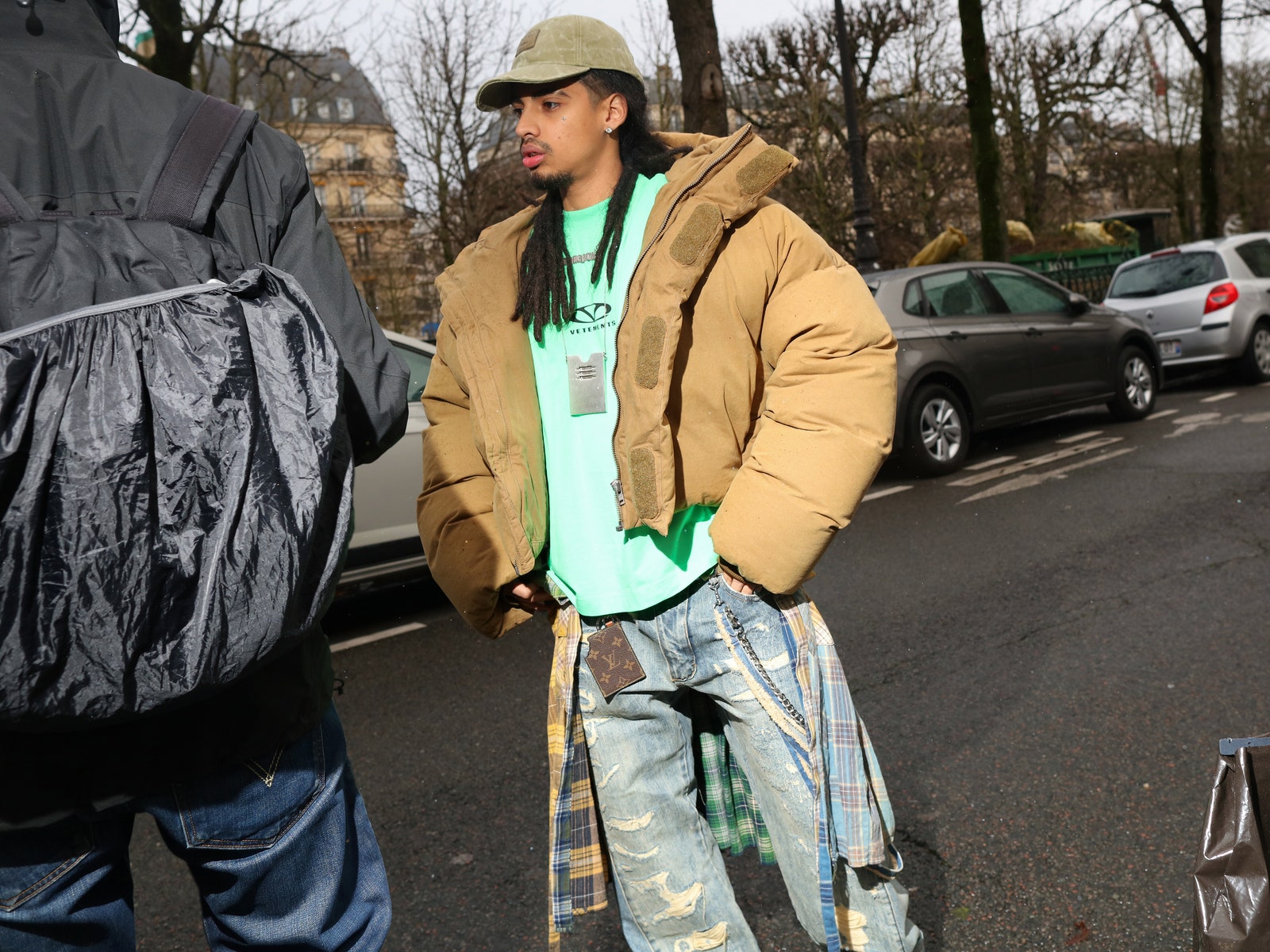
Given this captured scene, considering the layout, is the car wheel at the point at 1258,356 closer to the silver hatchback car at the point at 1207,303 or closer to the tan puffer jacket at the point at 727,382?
the silver hatchback car at the point at 1207,303

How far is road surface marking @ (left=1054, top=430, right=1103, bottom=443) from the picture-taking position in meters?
9.91

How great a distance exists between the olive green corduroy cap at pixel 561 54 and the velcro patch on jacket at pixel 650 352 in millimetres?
499

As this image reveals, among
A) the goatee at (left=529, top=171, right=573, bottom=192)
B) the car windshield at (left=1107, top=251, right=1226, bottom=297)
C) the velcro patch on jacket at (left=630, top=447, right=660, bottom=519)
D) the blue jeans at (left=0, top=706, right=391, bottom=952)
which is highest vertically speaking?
the goatee at (left=529, top=171, right=573, bottom=192)

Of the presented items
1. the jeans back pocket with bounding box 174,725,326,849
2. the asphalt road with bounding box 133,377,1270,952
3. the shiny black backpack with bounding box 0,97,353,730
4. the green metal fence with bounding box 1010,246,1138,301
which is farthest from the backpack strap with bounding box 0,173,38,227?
the green metal fence with bounding box 1010,246,1138,301

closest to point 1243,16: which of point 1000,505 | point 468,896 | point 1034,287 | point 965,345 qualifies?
point 1034,287

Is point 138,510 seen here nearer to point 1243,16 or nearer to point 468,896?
point 468,896

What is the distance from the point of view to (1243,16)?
20.0 metres

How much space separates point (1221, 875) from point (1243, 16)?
878 inches

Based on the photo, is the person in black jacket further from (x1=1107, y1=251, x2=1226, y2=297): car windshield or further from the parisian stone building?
the parisian stone building

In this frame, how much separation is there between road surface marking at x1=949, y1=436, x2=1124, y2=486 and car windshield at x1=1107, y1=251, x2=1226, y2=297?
157 inches

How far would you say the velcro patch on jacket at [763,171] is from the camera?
1.95m

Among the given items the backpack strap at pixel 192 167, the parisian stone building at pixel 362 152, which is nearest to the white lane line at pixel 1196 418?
the backpack strap at pixel 192 167

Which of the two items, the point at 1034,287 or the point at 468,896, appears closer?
the point at 468,896

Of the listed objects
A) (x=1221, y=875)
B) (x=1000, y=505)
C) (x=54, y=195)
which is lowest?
(x=1000, y=505)
